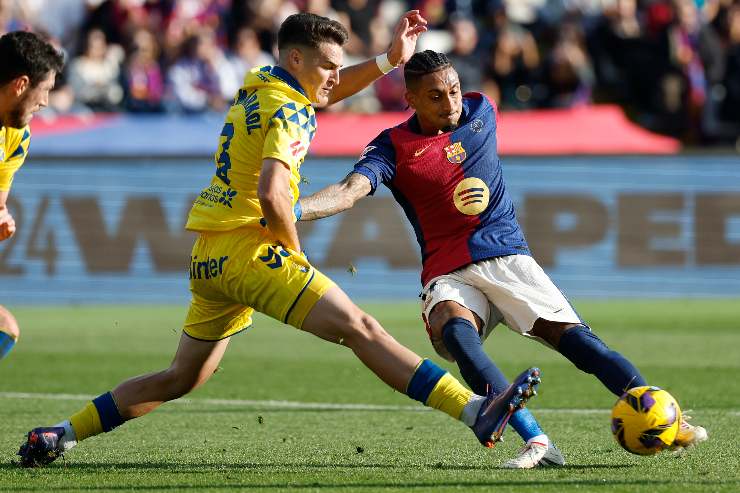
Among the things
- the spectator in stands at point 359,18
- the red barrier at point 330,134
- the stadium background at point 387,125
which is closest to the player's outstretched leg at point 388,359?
the stadium background at point 387,125

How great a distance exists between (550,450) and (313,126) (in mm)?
1960

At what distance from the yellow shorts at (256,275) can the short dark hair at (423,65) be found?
1370 millimetres

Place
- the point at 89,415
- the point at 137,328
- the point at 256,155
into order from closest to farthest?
the point at 256,155, the point at 89,415, the point at 137,328

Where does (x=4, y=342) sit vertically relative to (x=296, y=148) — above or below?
below

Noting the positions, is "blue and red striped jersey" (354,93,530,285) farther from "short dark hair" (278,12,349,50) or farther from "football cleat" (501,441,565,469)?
"football cleat" (501,441,565,469)

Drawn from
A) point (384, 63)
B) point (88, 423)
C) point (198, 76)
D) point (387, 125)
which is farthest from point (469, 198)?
point (198, 76)

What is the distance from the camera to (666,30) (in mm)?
20156

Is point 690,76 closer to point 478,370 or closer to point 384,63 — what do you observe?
point 384,63

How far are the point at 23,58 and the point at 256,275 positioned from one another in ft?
5.18

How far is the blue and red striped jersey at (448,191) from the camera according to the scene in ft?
23.7

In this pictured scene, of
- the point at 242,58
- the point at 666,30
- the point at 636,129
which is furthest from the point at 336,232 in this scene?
the point at 666,30

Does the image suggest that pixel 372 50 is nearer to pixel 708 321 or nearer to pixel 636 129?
pixel 636 129

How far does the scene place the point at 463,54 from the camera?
19.8m

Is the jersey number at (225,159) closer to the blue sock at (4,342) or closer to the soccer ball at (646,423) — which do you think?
the blue sock at (4,342)
